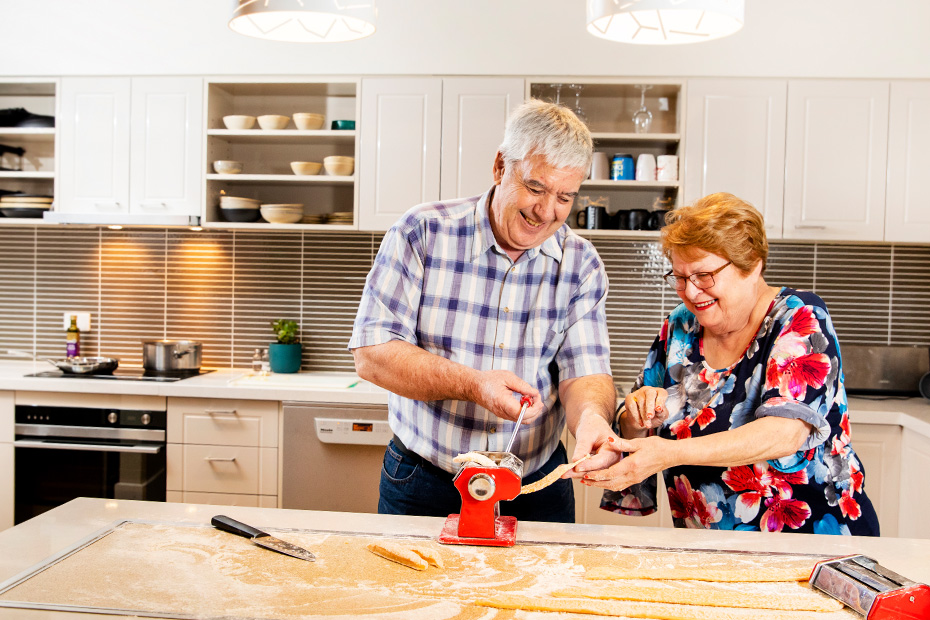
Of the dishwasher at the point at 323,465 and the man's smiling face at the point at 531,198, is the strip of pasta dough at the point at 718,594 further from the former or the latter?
the dishwasher at the point at 323,465

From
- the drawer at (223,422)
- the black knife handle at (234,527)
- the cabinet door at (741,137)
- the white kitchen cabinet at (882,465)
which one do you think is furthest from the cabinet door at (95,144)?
the white kitchen cabinet at (882,465)

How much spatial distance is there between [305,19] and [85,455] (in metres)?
2.33

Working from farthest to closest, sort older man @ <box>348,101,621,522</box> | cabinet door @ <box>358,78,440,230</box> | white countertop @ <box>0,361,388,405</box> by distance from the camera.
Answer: cabinet door @ <box>358,78,440,230</box> < white countertop @ <box>0,361,388,405</box> < older man @ <box>348,101,621,522</box>

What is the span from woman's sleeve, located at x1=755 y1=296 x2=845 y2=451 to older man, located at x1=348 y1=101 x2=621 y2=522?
0.36m

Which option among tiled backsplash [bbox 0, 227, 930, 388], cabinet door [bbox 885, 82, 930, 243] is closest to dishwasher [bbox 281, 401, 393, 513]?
tiled backsplash [bbox 0, 227, 930, 388]

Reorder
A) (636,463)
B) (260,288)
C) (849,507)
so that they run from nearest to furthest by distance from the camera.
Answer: (636,463), (849,507), (260,288)

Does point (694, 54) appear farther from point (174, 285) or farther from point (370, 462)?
point (174, 285)

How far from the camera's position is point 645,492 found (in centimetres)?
175

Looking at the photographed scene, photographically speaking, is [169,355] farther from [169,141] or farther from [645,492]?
[645,492]

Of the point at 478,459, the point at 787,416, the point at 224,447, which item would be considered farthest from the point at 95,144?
the point at 787,416

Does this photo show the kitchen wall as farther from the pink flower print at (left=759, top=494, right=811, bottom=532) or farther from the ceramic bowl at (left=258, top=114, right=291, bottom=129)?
the pink flower print at (left=759, top=494, right=811, bottom=532)

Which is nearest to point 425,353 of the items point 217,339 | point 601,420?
point 601,420

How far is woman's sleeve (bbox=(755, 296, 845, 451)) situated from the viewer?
4.85 ft

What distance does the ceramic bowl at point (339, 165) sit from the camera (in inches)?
132
